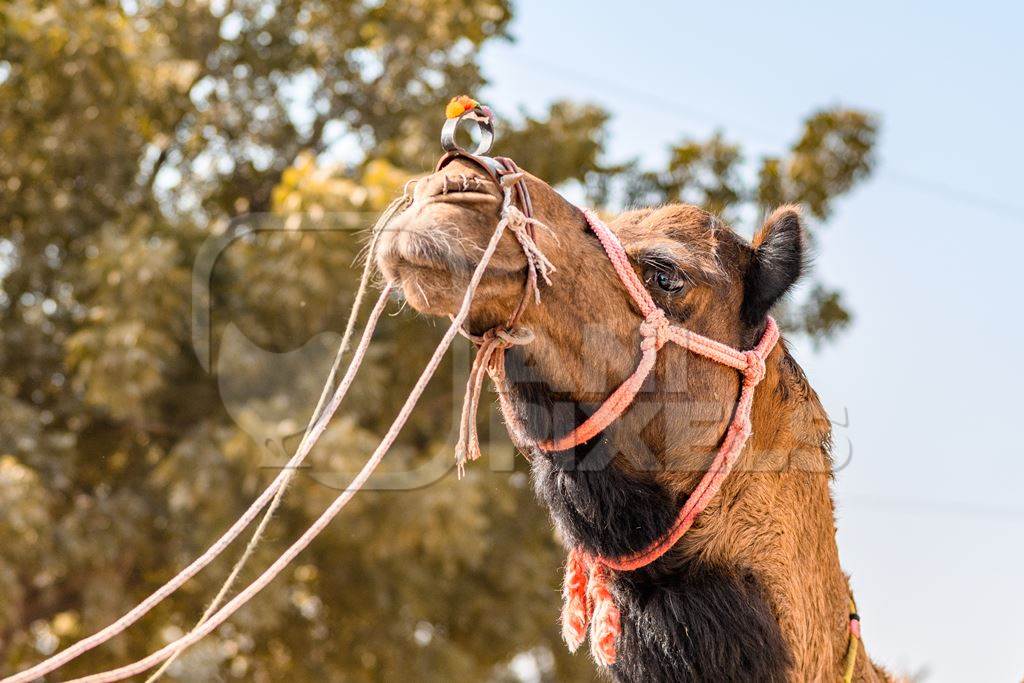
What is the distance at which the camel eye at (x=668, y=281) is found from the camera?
2.94 meters

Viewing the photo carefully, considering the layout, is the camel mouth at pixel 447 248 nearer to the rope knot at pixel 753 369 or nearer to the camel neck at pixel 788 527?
the rope knot at pixel 753 369

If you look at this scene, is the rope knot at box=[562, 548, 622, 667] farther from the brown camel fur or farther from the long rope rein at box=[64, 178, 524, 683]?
the long rope rein at box=[64, 178, 524, 683]

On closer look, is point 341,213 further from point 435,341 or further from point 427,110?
point 427,110

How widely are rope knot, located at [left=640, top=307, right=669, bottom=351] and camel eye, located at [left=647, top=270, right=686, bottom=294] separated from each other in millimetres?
90

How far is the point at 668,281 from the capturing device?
2943 mm

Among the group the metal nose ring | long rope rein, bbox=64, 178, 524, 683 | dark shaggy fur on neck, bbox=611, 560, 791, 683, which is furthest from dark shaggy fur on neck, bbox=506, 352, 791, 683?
the metal nose ring

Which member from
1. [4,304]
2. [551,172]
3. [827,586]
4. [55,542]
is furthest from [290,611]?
[827,586]

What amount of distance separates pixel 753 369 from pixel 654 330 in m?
0.32

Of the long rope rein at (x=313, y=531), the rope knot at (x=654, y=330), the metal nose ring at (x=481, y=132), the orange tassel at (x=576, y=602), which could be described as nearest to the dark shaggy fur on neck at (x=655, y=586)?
the orange tassel at (x=576, y=602)

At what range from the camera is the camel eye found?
9.64 feet

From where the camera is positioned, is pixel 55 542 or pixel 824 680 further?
pixel 55 542

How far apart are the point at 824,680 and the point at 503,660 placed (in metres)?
9.79

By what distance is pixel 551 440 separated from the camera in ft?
9.06

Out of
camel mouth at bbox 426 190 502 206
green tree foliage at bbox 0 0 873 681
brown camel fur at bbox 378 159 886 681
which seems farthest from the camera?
green tree foliage at bbox 0 0 873 681
